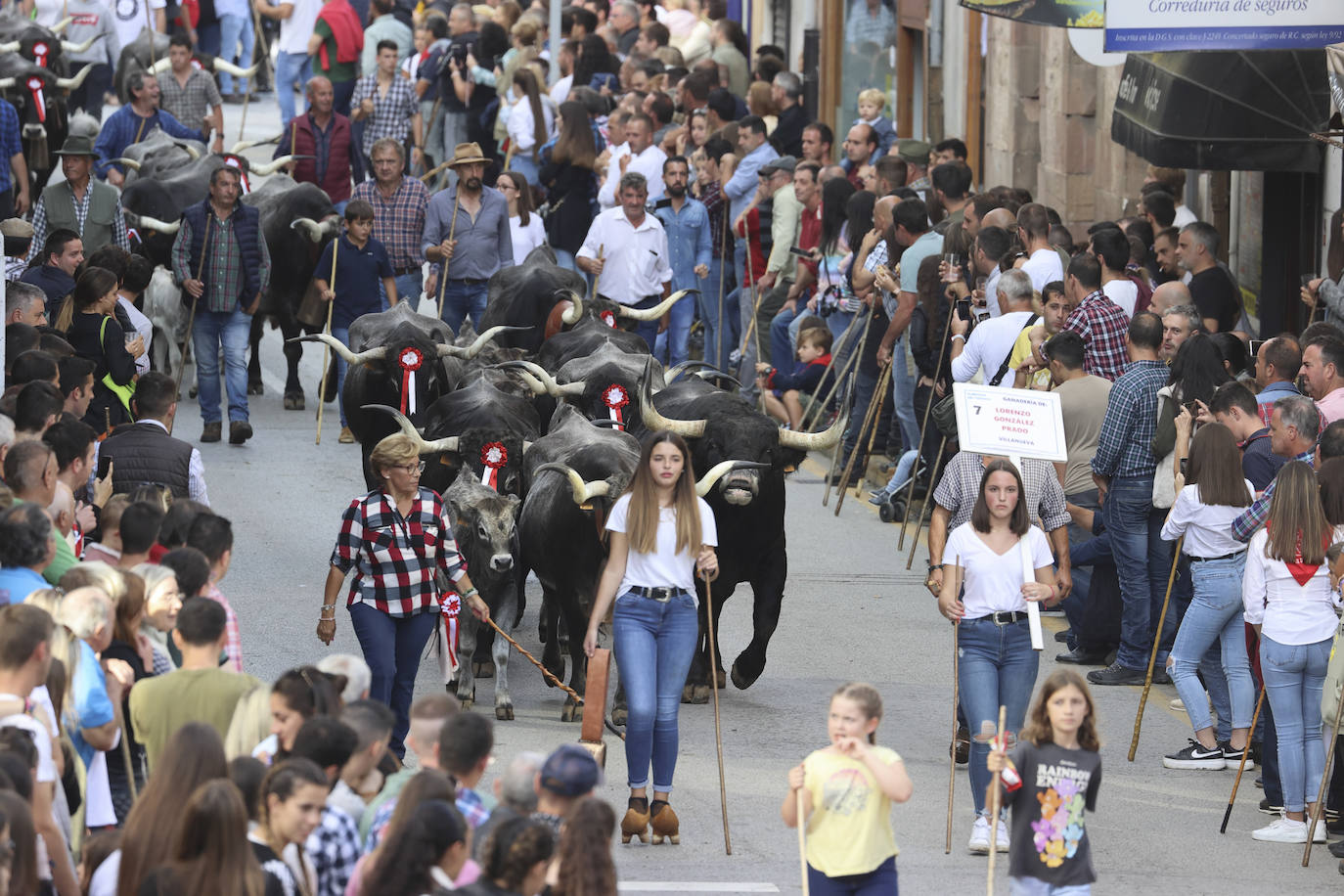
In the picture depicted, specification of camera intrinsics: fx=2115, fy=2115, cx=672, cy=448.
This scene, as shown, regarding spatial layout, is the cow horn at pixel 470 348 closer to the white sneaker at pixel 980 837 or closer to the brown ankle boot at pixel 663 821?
the brown ankle boot at pixel 663 821

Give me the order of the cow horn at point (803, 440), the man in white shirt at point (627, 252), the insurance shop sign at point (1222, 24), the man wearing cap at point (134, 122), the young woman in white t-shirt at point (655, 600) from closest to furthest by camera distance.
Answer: the young woman in white t-shirt at point (655, 600) < the cow horn at point (803, 440) < the insurance shop sign at point (1222, 24) < the man in white shirt at point (627, 252) < the man wearing cap at point (134, 122)

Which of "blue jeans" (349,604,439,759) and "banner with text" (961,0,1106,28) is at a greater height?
"banner with text" (961,0,1106,28)

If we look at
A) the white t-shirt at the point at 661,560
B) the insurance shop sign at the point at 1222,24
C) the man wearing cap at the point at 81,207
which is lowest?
the white t-shirt at the point at 661,560

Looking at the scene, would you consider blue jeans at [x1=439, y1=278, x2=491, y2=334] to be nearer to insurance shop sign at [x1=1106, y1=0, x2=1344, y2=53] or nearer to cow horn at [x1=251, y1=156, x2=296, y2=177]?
cow horn at [x1=251, y1=156, x2=296, y2=177]

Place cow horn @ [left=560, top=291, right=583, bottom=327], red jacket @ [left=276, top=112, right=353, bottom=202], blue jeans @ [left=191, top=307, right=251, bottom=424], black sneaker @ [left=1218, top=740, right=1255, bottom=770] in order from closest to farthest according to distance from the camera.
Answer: black sneaker @ [left=1218, top=740, right=1255, bottom=770] < cow horn @ [left=560, top=291, right=583, bottom=327] < blue jeans @ [left=191, top=307, right=251, bottom=424] < red jacket @ [left=276, top=112, right=353, bottom=202]

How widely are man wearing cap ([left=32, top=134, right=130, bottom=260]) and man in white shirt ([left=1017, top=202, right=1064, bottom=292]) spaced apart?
7006mm

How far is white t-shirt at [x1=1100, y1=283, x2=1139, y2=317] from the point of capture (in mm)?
13336

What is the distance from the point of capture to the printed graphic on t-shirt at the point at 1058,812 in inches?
285

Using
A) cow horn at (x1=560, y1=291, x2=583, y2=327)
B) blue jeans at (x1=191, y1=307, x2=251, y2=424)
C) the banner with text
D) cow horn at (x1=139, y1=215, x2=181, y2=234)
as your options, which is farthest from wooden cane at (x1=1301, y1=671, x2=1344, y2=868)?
cow horn at (x1=139, y1=215, x2=181, y2=234)

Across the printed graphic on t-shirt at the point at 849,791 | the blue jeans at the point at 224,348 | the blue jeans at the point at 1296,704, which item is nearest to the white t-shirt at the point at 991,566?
the blue jeans at the point at 1296,704

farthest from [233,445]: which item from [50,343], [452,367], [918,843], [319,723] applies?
[319,723]

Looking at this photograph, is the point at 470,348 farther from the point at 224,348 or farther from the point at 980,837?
the point at 980,837

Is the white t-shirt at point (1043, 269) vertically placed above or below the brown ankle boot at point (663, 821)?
above

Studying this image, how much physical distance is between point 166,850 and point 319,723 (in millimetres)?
757
